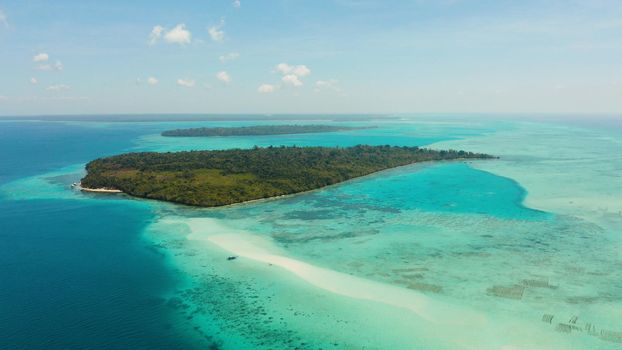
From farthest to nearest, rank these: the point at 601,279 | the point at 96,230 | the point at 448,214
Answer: the point at 448,214 < the point at 96,230 < the point at 601,279

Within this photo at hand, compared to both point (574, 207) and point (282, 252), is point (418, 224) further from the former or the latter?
point (574, 207)

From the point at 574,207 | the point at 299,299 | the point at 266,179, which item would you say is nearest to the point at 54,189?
the point at 266,179

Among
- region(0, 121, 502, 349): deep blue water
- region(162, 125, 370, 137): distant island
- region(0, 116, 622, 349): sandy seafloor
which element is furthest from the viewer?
region(162, 125, 370, 137): distant island

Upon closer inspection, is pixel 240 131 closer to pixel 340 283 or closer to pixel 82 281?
pixel 82 281

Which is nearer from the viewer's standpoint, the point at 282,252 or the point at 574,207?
the point at 282,252

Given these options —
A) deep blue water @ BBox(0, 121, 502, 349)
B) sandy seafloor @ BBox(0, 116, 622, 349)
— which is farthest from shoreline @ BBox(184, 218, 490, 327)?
deep blue water @ BBox(0, 121, 502, 349)

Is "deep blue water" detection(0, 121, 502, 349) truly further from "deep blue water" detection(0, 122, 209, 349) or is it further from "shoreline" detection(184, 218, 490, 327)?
"shoreline" detection(184, 218, 490, 327)

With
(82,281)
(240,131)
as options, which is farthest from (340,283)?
(240,131)
